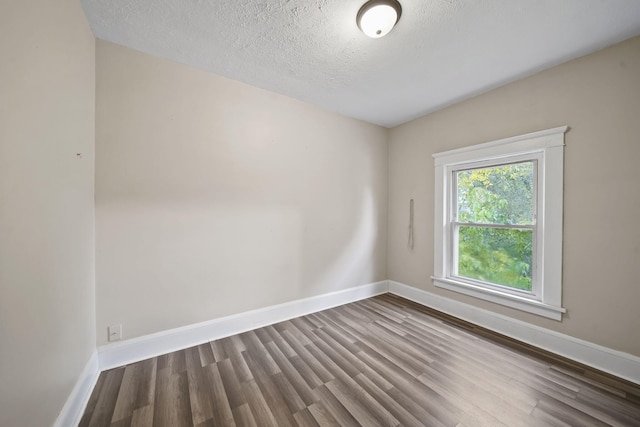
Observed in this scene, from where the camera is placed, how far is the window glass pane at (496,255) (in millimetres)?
2303

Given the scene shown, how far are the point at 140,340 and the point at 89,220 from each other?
1.04m

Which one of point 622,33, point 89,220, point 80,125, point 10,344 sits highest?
point 622,33

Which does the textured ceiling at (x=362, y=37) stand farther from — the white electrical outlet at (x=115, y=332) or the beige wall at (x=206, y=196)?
the white electrical outlet at (x=115, y=332)

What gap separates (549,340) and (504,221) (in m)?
1.12

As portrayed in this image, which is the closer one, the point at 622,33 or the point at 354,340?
the point at 622,33

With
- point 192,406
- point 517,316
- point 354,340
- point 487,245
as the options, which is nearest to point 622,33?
point 487,245

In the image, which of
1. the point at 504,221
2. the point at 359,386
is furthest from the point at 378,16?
the point at 359,386

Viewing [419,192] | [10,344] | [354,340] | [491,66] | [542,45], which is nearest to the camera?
[10,344]

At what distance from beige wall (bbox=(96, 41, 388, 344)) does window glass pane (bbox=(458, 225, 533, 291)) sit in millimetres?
1436

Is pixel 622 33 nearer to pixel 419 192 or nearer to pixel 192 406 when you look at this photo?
pixel 419 192

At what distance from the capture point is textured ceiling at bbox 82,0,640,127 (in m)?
1.47

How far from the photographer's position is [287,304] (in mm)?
2645

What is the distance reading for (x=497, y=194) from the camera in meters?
2.50

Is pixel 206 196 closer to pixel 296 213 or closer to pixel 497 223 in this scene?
pixel 296 213
